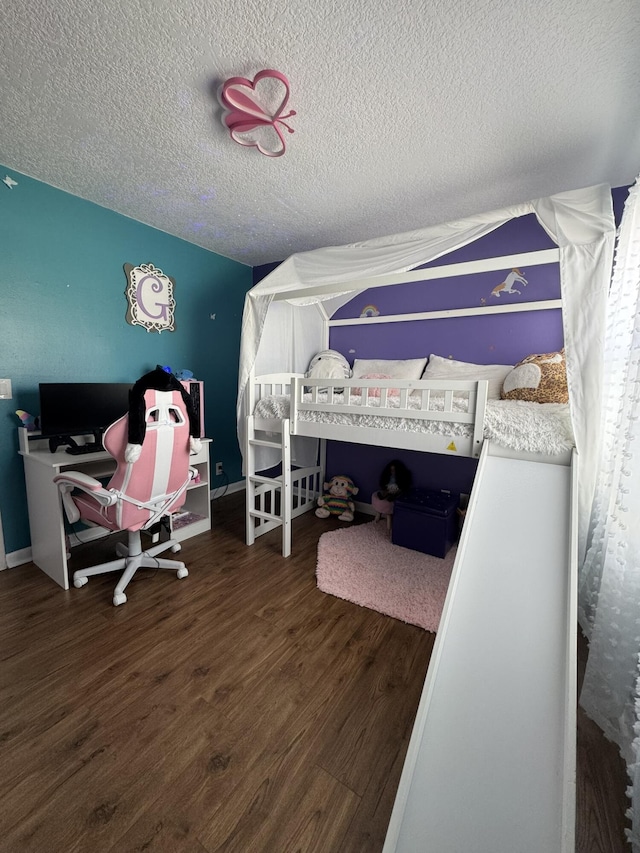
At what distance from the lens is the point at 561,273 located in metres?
1.65

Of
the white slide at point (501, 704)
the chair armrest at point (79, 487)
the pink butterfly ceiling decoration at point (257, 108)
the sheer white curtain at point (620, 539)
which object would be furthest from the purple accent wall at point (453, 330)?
the chair armrest at point (79, 487)

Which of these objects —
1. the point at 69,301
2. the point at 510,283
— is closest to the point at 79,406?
the point at 69,301

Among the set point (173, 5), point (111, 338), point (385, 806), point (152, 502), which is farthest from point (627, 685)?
point (111, 338)

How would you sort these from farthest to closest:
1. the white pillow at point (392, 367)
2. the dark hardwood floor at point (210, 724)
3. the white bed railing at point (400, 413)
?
the white pillow at point (392, 367), the white bed railing at point (400, 413), the dark hardwood floor at point (210, 724)

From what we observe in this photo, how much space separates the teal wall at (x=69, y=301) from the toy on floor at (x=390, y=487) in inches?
82.2

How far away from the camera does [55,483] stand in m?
1.98

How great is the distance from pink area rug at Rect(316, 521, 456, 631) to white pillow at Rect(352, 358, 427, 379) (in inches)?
53.9

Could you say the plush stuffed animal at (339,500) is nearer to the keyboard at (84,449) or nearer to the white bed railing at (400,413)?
the white bed railing at (400,413)

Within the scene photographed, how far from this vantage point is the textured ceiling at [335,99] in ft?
3.85

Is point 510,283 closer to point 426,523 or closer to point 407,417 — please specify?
point 407,417

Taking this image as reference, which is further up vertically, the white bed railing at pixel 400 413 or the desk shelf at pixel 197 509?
the white bed railing at pixel 400 413

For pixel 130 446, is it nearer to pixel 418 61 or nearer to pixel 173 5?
pixel 173 5

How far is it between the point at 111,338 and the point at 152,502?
4.93ft

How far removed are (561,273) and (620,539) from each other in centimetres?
121
